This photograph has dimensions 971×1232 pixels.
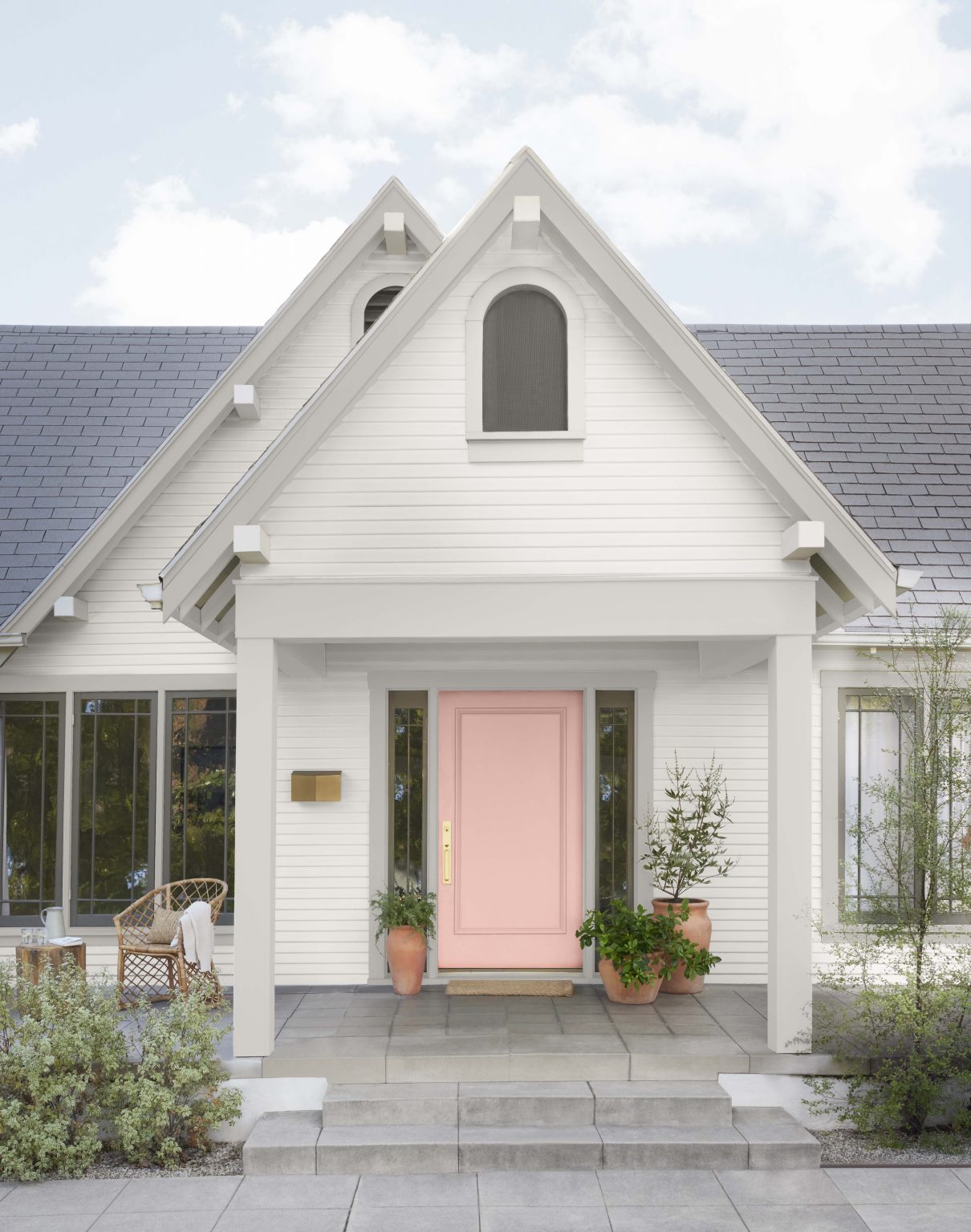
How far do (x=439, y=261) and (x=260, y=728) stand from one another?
3.02 m

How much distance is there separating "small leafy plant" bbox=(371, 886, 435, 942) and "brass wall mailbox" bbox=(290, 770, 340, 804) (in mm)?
891

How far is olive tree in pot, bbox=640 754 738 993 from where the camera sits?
26.9 feet

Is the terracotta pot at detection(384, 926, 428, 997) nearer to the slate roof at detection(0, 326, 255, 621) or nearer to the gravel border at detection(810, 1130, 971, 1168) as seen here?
the gravel border at detection(810, 1130, 971, 1168)

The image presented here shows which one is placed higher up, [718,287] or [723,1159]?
[718,287]

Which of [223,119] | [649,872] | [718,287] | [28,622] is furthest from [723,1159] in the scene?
[718,287]

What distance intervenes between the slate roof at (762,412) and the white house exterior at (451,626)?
120mm

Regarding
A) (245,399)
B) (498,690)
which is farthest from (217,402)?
(498,690)

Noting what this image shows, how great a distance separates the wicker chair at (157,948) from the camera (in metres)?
7.94

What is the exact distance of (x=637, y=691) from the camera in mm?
8781

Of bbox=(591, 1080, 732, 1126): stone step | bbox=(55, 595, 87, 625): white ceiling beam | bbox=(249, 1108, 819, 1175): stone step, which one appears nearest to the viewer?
bbox=(249, 1108, 819, 1175): stone step

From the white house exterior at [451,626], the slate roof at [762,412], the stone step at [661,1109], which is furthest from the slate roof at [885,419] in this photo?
the stone step at [661,1109]

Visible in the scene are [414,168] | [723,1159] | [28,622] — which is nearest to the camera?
[723,1159]

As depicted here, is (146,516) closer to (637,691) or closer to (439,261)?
(439,261)

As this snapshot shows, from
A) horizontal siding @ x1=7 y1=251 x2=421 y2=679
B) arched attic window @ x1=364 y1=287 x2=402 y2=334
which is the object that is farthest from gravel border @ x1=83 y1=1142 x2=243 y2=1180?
arched attic window @ x1=364 y1=287 x2=402 y2=334
